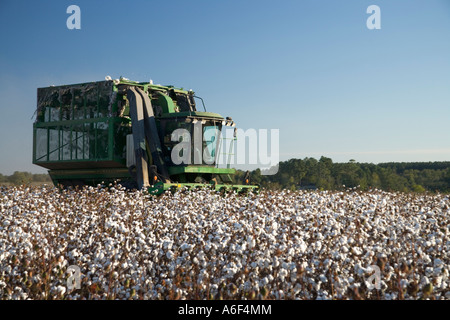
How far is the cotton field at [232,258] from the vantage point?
5.48 m

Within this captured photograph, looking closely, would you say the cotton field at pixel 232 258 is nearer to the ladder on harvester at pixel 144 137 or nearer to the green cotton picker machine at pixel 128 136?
the ladder on harvester at pixel 144 137

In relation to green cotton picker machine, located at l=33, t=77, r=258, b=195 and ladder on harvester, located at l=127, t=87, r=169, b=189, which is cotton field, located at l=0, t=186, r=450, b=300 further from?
green cotton picker machine, located at l=33, t=77, r=258, b=195

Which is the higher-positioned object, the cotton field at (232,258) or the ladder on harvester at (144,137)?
the ladder on harvester at (144,137)

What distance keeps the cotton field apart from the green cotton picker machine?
23.3 feet

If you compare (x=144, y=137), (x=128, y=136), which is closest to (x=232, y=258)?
(x=144, y=137)

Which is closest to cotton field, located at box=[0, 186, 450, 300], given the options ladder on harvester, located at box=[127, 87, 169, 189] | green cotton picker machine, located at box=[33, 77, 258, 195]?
ladder on harvester, located at box=[127, 87, 169, 189]

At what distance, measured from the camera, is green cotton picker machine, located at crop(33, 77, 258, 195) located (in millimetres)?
16188

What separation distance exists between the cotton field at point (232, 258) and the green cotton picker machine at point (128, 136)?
7109mm

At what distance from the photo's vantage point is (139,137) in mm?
15961

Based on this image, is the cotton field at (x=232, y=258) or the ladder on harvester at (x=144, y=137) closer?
the cotton field at (x=232, y=258)

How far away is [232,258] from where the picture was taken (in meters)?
6.44

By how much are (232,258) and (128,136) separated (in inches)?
441

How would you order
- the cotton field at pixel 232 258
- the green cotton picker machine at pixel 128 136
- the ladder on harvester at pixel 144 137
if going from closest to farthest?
1. the cotton field at pixel 232 258
2. the ladder on harvester at pixel 144 137
3. the green cotton picker machine at pixel 128 136

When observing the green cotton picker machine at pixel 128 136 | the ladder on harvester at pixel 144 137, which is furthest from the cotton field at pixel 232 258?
the green cotton picker machine at pixel 128 136
